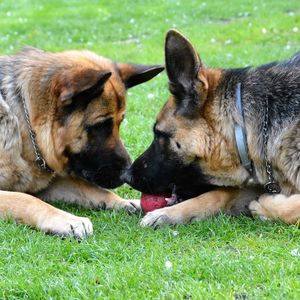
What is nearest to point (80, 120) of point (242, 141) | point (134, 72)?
point (134, 72)

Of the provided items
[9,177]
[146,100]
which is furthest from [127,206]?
[146,100]

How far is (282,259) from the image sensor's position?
395 centimetres

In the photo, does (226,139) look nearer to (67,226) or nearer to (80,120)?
(80,120)

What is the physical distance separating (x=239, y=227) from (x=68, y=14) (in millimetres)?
13662

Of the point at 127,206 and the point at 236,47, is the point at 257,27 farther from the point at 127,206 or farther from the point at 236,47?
the point at 127,206

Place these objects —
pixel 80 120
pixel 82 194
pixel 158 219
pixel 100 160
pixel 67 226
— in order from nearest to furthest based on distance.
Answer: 1. pixel 67 226
2. pixel 158 219
3. pixel 80 120
4. pixel 100 160
5. pixel 82 194

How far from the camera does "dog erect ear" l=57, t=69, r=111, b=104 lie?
4652 millimetres

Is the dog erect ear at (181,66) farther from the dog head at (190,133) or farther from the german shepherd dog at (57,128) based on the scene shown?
the german shepherd dog at (57,128)

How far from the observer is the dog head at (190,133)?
4734 millimetres

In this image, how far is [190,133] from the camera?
483 centimetres

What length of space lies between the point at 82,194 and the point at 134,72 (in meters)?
1.09

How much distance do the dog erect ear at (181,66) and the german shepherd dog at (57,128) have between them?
0.49 metres

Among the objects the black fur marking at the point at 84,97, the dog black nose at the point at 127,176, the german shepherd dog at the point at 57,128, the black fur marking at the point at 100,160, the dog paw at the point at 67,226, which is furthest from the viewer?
the dog black nose at the point at 127,176

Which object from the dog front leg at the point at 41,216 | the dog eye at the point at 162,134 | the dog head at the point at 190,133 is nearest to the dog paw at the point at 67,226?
the dog front leg at the point at 41,216
